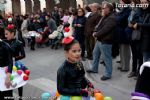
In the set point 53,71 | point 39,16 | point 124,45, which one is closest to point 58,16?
point 39,16

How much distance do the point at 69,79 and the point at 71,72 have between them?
8cm

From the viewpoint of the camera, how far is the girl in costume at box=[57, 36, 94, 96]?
12.6ft

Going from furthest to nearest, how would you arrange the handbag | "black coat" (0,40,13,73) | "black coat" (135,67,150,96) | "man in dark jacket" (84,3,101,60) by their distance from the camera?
"man in dark jacket" (84,3,101,60) → the handbag → "black coat" (0,40,13,73) → "black coat" (135,67,150,96)

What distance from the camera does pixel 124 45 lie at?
27.3ft

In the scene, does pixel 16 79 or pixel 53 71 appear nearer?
pixel 16 79

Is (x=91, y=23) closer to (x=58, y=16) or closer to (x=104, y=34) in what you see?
(x=104, y=34)

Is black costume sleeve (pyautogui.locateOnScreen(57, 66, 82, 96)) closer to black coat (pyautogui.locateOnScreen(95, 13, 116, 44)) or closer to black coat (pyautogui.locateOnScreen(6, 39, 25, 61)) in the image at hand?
black coat (pyautogui.locateOnScreen(6, 39, 25, 61))

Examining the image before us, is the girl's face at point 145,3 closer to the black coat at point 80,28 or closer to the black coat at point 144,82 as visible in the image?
the black coat at point 80,28

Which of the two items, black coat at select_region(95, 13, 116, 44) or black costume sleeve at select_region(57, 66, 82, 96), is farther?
black coat at select_region(95, 13, 116, 44)

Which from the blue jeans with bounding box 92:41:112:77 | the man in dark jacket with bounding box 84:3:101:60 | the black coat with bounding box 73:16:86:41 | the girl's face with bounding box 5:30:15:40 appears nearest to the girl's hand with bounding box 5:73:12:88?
the girl's face with bounding box 5:30:15:40

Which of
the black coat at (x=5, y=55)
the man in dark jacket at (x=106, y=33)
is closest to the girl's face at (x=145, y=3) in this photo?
the man in dark jacket at (x=106, y=33)

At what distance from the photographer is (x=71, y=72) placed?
153 inches

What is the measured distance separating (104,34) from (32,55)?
20.3ft

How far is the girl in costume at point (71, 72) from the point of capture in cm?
384
